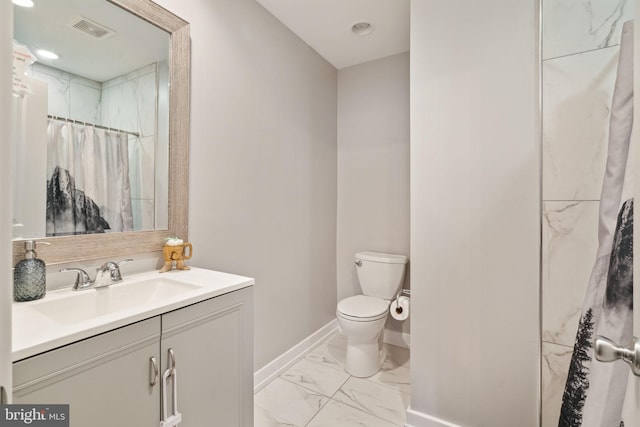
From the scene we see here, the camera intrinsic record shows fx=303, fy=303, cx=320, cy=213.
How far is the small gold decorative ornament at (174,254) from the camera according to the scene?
138cm

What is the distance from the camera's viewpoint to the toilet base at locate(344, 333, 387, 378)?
6.83 feet

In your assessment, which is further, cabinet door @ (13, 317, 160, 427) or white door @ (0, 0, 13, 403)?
cabinet door @ (13, 317, 160, 427)

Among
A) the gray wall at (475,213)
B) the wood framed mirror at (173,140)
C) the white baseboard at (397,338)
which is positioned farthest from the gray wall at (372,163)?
the wood framed mirror at (173,140)

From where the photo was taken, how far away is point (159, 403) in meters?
0.93

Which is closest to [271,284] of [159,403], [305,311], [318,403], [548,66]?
[305,311]

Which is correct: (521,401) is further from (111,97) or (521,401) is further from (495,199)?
(111,97)

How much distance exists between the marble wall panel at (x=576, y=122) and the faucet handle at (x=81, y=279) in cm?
190

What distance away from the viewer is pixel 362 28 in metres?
2.22

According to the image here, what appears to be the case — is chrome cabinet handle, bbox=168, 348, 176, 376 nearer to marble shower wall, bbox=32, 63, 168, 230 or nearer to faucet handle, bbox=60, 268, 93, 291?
faucet handle, bbox=60, 268, 93, 291

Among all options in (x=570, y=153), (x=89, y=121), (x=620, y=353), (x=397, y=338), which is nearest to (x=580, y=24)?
(x=570, y=153)

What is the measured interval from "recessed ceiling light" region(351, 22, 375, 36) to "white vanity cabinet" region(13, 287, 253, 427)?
199 cm

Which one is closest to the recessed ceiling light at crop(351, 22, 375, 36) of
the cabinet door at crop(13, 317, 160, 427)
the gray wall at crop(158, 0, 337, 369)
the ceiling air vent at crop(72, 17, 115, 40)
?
the gray wall at crop(158, 0, 337, 369)

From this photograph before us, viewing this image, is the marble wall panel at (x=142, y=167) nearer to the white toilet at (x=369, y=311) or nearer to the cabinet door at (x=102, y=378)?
the cabinet door at (x=102, y=378)

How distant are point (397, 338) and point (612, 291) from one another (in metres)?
2.03
